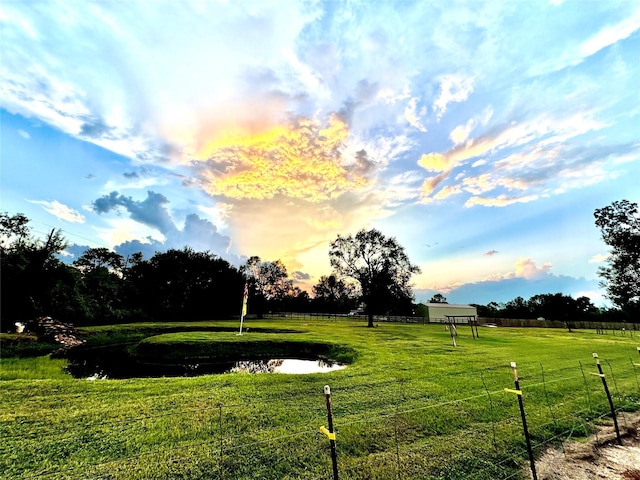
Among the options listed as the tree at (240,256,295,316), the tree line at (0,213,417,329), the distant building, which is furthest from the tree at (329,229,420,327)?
the tree at (240,256,295,316)

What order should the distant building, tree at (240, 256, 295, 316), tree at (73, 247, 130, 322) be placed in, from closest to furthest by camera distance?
tree at (73, 247, 130, 322) < the distant building < tree at (240, 256, 295, 316)

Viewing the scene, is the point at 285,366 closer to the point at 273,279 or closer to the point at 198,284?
the point at 198,284

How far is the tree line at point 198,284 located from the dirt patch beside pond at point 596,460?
24.6 m

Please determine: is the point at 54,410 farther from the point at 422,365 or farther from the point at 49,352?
the point at 49,352

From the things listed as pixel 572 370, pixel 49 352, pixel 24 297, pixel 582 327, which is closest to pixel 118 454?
pixel 572 370

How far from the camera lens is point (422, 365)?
10984mm

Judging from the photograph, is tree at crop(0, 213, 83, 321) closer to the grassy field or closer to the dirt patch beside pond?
the grassy field

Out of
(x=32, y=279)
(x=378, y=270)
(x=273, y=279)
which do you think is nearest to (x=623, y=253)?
(x=378, y=270)

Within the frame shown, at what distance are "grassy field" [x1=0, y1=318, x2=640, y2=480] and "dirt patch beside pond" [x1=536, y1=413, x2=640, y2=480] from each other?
0.26 m

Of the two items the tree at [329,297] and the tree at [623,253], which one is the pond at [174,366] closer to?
the tree at [623,253]

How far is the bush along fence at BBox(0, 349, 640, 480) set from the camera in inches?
162

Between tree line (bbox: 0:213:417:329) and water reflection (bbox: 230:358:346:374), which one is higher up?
tree line (bbox: 0:213:417:329)

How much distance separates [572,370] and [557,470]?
26.6ft

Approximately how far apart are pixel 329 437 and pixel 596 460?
Result: 4.86 m
